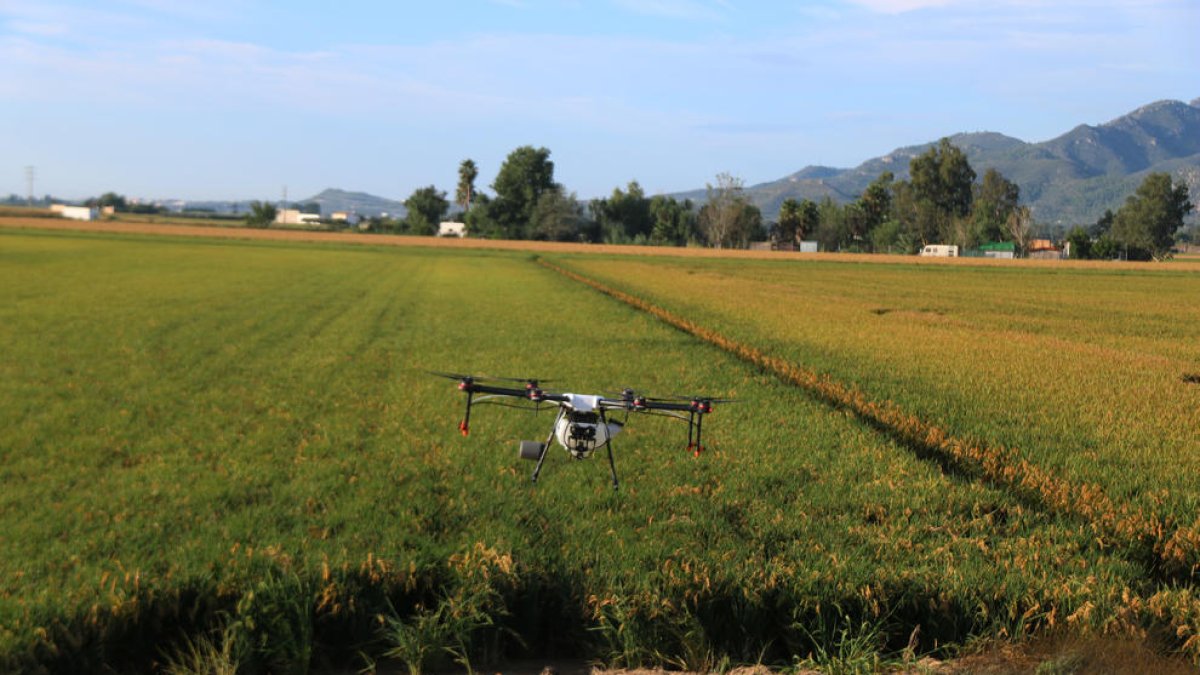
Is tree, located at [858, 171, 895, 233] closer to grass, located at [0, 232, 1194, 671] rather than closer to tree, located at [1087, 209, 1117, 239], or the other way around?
tree, located at [1087, 209, 1117, 239]

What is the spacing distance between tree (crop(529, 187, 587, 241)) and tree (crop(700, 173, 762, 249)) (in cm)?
2192

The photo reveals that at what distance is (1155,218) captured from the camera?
136 metres

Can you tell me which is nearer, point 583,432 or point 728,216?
point 583,432

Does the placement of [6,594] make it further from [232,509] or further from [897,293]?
[897,293]

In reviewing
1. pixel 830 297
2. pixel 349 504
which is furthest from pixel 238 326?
pixel 830 297

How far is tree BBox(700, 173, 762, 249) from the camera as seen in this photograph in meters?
145

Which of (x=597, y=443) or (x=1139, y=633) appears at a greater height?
(x=597, y=443)

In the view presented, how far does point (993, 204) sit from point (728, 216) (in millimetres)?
50128

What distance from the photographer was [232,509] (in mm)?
6520

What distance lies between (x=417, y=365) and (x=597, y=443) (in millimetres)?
10845

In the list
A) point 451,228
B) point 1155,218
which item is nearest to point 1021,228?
point 1155,218

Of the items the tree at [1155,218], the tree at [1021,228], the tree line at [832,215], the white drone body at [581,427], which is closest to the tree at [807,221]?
the tree line at [832,215]

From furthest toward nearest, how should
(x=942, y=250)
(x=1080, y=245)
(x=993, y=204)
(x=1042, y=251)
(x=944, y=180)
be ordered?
(x=993, y=204), (x=944, y=180), (x=1042, y=251), (x=942, y=250), (x=1080, y=245)

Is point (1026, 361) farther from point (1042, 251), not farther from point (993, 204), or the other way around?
point (993, 204)
